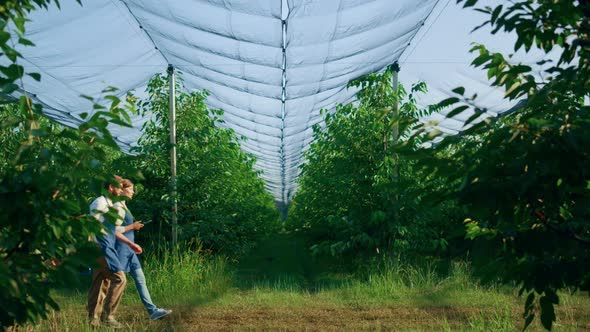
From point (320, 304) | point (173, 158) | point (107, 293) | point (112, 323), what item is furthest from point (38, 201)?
point (173, 158)

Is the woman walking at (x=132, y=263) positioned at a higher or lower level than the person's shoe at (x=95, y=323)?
higher

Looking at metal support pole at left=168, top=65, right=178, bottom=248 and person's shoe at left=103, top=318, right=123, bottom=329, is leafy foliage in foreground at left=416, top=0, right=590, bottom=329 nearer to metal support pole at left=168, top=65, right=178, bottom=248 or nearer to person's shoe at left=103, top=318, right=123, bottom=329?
person's shoe at left=103, top=318, right=123, bottom=329

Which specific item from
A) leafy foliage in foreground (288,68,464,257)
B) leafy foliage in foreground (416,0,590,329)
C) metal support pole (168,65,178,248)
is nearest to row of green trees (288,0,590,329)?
leafy foliage in foreground (416,0,590,329)

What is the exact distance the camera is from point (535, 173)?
186cm

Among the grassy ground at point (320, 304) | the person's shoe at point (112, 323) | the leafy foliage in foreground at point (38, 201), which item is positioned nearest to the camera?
the leafy foliage in foreground at point (38, 201)

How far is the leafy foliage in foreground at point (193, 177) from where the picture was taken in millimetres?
9125

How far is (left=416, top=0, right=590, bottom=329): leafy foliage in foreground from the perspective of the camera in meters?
1.88

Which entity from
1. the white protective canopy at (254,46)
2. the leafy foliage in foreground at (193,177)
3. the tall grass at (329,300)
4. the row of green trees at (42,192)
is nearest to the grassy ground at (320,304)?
the tall grass at (329,300)

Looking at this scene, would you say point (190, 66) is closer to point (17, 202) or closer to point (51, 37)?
point (51, 37)

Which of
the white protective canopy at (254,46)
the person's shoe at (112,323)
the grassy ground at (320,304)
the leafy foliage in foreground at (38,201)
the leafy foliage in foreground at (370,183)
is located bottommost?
the person's shoe at (112,323)

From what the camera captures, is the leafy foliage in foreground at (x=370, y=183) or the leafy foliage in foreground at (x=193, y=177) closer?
the leafy foliage in foreground at (x=370, y=183)

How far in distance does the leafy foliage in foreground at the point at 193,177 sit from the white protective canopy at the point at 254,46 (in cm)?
57

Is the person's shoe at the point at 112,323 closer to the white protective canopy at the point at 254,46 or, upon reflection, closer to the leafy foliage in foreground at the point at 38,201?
the white protective canopy at the point at 254,46

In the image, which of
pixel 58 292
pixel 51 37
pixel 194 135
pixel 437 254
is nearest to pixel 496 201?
pixel 51 37
